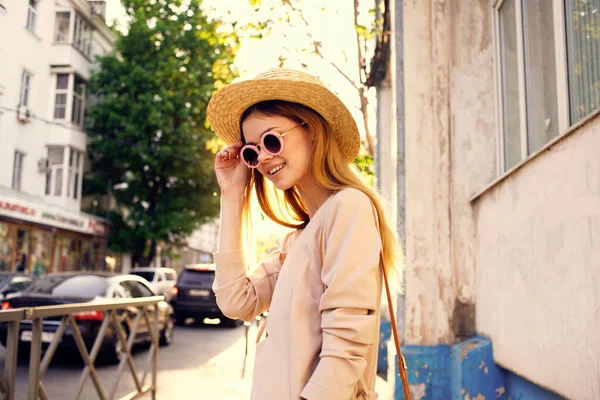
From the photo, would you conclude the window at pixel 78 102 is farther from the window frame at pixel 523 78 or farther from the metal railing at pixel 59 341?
the window frame at pixel 523 78

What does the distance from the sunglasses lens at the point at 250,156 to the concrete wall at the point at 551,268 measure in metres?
1.61

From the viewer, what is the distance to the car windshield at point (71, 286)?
9.78 meters

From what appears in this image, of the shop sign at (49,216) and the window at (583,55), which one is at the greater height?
the shop sign at (49,216)

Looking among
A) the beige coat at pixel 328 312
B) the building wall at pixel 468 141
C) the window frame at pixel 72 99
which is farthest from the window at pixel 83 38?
the beige coat at pixel 328 312

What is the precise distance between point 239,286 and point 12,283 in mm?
13567

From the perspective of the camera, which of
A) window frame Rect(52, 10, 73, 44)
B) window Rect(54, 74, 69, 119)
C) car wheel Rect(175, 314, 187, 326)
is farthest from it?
window Rect(54, 74, 69, 119)

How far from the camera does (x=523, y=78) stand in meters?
4.44

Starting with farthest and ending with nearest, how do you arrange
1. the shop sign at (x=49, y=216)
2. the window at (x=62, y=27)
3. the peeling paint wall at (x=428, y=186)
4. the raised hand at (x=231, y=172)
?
the shop sign at (x=49, y=216)
the window at (x=62, y=27)
the peeling paint wall at (x=428, y=186)
the raised hand at (x=231, y=172)

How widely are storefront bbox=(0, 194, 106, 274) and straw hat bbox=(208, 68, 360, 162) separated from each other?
2085 cm

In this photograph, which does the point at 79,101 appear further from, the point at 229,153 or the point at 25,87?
the point at 229,153

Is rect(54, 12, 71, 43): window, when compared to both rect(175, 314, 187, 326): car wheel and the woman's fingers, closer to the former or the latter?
rect(175, 314, 187, 326): car wheel

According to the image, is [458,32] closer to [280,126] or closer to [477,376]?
[477,376]

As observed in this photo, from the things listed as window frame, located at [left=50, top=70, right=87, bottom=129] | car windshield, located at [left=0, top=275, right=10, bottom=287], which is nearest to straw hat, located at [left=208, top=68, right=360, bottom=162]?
car windshield, located at [left=0, top=275, right=10, bottom=287]

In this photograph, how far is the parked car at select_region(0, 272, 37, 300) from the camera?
44.7 ft
